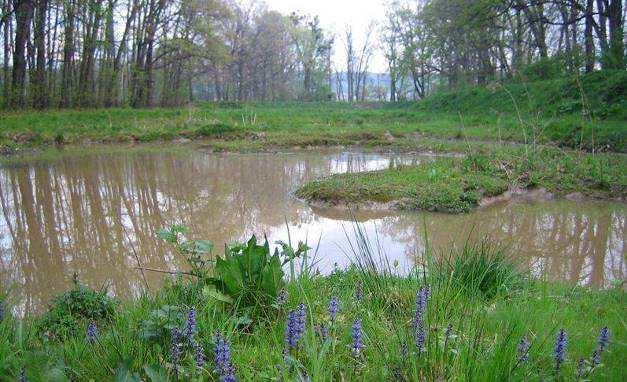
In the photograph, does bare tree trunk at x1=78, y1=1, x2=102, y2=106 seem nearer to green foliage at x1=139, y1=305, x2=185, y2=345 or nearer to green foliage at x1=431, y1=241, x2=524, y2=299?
green foliage at x1=431, y1=241, x2=524, y2=299

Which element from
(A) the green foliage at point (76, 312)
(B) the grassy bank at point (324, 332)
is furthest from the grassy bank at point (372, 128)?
(A) the green foliage at point (76, 312)

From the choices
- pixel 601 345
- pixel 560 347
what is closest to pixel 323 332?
pixel 560 347

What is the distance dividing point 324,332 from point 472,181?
7.14 m

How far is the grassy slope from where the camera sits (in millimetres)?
2074

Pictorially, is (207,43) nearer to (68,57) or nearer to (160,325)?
(68,57)

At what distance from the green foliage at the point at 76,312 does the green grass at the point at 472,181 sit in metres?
4.95

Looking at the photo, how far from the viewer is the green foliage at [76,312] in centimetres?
335

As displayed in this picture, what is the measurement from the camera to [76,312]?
11.8 feet

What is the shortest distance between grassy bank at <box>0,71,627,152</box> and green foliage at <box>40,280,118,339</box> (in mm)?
12296

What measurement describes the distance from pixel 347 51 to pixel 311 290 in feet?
219

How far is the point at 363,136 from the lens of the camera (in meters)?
18.9

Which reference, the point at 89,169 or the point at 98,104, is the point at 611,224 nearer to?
the point at 89,169

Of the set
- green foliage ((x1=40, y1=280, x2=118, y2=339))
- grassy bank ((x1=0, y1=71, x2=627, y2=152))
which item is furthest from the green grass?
green foliage ((x1=40, y1=280, x2=118, y2=339))

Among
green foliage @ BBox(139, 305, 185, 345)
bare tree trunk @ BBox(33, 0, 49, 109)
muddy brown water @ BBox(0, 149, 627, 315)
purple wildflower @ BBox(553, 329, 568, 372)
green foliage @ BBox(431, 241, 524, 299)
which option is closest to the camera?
purple wildflower @ BBox(553, 329, 568, 372)
